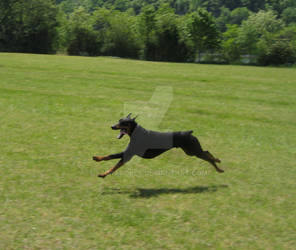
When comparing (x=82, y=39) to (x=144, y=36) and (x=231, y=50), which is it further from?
(x=231, y=50)

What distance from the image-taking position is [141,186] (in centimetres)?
731

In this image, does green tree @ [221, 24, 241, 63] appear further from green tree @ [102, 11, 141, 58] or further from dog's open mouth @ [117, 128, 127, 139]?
dog's open mouth @ [117, 128, 127, 139]

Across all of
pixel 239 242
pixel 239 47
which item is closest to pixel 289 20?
pixel 239 47

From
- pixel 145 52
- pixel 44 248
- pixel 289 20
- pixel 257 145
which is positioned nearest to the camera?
pixel 44 248

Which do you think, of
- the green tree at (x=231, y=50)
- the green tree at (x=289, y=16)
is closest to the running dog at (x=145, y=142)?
the green tree at (x=231, y=50)

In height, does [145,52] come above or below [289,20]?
below

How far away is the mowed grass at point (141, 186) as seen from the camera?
5.43 meters

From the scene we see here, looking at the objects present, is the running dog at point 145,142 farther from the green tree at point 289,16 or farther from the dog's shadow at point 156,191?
the green tree at point 289,16

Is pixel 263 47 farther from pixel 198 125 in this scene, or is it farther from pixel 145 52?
pixel 198 125

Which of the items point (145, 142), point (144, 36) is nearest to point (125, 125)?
point (145, 142)

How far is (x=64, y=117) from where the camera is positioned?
532 inches

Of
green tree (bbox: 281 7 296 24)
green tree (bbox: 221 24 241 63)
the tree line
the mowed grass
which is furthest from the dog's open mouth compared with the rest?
green tree (bbox: 281 7 296 24)

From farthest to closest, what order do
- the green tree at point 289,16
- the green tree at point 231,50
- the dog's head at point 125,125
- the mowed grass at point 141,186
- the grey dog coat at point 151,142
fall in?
the green tree at point 289,16, the green tree at point 231,50, the grey dog coat at point 151,142, the dog's head at point 125,125, the mowed grass at point 141,186

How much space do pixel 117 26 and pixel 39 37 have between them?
1729 centimetres
